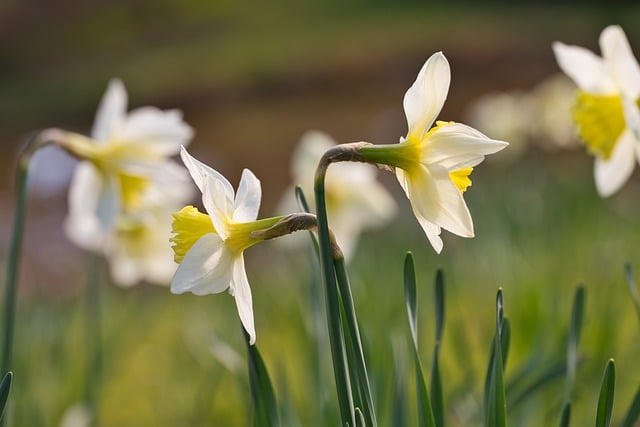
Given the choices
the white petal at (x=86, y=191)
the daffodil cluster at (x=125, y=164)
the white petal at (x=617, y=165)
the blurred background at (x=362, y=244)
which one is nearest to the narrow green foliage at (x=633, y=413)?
the blurred background at (x=362, y=244)

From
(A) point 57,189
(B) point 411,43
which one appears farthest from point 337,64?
(A) point 57,189

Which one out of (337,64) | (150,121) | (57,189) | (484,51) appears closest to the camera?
(150,121)

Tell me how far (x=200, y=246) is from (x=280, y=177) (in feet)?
23.7

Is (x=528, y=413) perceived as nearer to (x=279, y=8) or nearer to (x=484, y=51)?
(x=484, y=51)

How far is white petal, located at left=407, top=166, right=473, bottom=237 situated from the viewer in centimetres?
54

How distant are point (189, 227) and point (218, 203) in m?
0.04

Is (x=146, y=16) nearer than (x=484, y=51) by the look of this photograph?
No

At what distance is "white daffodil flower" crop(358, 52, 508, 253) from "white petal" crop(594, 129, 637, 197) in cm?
44

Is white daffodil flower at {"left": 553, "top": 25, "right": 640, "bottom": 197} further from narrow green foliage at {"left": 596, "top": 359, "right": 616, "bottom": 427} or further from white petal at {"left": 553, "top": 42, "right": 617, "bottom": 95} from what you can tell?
narrow green foliage at {"left": 596, "top": 359, "right": 616, "bottom": 427}

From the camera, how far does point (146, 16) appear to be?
20406 mm

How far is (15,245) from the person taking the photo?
793 millimetres

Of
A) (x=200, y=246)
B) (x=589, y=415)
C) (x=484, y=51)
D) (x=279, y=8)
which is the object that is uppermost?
(x=279, y=8)

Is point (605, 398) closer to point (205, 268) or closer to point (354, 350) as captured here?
point (354, 350)

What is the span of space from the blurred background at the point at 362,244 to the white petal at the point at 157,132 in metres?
0.17
